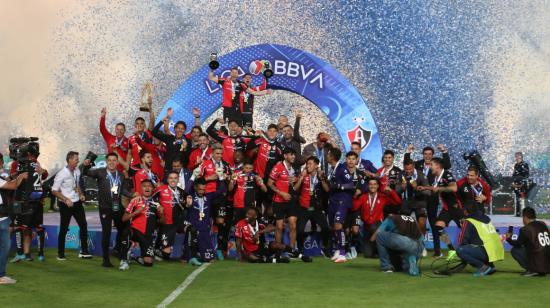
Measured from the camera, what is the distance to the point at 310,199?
14.2 meters

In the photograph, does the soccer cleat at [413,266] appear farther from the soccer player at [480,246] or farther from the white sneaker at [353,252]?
the white sneaker at [353,252]

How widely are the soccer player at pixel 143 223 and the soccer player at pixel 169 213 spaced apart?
39 centimetres

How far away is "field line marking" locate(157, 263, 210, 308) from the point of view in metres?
9.08

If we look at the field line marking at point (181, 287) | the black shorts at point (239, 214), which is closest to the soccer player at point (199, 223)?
the field line marking at point (181, 287)

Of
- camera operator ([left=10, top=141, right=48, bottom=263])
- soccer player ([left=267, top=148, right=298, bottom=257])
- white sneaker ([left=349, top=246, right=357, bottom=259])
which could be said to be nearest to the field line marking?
soccer player ([left=267, top=148, right=298, bottom=257])

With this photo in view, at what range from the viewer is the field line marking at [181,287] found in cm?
908

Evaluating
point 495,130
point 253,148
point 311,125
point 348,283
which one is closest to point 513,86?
point 495,130

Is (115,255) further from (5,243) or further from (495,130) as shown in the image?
(495,130)

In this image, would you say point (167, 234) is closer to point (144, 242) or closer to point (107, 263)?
point (144, 242)

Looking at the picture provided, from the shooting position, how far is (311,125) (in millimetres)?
46562

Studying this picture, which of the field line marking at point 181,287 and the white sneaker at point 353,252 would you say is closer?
the field line marking at point 181,287

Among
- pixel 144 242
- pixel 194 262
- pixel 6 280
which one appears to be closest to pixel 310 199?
pixel 194 262

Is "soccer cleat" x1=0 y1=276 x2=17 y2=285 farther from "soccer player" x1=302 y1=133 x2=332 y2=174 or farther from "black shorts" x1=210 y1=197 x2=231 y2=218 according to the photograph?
"soccer player" x1=302 y1=133 x2=332 y2=174

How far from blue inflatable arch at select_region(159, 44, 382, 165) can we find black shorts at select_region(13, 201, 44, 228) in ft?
15.7
